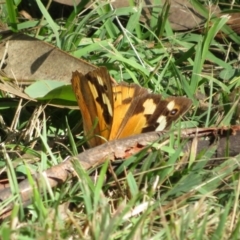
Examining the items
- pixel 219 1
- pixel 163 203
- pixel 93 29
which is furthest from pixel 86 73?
pixel 219 1

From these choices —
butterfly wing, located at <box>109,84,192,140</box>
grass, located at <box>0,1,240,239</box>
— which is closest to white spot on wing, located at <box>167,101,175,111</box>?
butterfly wing, located at <box>109,84,192,140</box>

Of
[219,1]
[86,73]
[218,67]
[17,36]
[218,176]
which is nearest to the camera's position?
[218,176]

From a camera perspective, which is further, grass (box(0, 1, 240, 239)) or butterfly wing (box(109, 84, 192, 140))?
butterfly wing (box(109, 84, 192, 140))

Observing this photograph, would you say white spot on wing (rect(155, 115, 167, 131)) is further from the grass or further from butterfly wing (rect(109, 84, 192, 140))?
the grass

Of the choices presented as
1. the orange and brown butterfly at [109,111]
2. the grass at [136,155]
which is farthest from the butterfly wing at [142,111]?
the grass at [136,155]

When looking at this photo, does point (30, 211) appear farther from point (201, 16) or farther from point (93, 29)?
point (201, 16)

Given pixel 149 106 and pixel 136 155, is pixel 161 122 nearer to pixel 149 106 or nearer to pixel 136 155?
pixel 149 106
